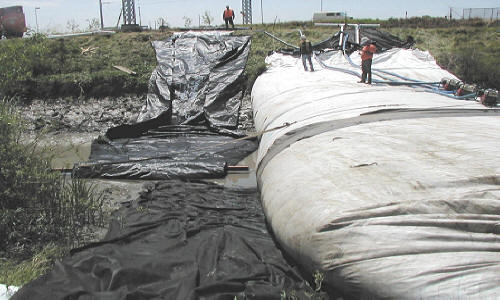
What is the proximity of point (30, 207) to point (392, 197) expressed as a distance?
3228mm

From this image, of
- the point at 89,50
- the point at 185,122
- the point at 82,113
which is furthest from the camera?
the point at 89,50

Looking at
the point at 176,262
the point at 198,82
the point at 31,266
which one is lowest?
the point at 31,266

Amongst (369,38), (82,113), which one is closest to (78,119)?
(82,113)

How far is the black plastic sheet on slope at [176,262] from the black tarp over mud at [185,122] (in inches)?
64.9

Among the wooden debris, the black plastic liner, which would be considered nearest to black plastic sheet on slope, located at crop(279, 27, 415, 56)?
the black plastic liner

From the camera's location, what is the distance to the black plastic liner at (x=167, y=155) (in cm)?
586

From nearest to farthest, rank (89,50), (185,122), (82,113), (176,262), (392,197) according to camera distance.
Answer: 1. (392,197)
2. (176,262)
3. (185,122)
4. (82,113)
5. (89,50)

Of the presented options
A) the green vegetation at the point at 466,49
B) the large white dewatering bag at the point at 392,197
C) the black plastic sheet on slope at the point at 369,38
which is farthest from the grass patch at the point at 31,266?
the green vegetation at the point at 466,49

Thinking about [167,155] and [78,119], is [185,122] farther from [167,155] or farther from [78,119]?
[78,119]

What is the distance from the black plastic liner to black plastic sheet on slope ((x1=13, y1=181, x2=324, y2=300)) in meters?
1.50

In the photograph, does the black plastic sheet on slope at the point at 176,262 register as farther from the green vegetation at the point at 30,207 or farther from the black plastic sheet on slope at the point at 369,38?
the black plastic sheet on slope at the point at 369,38

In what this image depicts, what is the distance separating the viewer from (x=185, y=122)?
8.09m

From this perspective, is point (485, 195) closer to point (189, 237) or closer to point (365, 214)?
point (365, 214)

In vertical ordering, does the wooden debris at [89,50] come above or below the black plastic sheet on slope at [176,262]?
above
